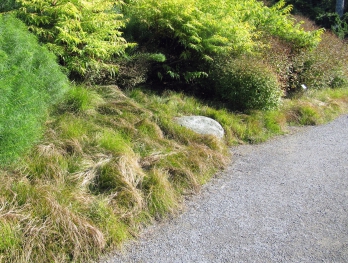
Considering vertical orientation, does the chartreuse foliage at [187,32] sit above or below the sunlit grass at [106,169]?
above

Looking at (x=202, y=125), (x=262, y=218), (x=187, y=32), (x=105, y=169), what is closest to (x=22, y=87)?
(x=105, y=169)

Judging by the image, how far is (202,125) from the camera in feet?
22.4

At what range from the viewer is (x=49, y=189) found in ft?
13.6

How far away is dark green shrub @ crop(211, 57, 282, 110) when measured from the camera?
7613 mm

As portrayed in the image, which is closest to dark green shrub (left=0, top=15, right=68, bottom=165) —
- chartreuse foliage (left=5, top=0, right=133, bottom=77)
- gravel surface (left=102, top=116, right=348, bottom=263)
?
chartreuse foliage (left=5, top=0, right=133, bottom=77)

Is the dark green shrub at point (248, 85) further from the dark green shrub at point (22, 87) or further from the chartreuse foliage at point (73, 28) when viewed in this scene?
the dark green shrub at point (22, 87)

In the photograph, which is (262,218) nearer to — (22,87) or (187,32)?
(22,87)

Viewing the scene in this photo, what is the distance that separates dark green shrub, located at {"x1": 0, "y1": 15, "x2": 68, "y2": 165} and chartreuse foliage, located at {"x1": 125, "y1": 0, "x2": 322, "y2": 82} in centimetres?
284

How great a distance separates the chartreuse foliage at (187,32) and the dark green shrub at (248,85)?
1.30ft

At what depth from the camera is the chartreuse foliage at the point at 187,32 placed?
7875 mm

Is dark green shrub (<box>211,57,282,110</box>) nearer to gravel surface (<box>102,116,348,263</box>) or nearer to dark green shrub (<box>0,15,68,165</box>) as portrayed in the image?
gravel surface (<box>102,116,348,263</box>)

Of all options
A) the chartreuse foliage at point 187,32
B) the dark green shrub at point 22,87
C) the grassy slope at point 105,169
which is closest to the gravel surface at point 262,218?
the grassy slope at point 105,169

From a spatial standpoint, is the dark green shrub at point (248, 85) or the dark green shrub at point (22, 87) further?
the dark green shrub at point (248, 85)

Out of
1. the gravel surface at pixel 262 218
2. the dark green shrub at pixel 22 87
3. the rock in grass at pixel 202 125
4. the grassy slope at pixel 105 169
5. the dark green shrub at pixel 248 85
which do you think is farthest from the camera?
the dark green shrub at pixel 248 85
